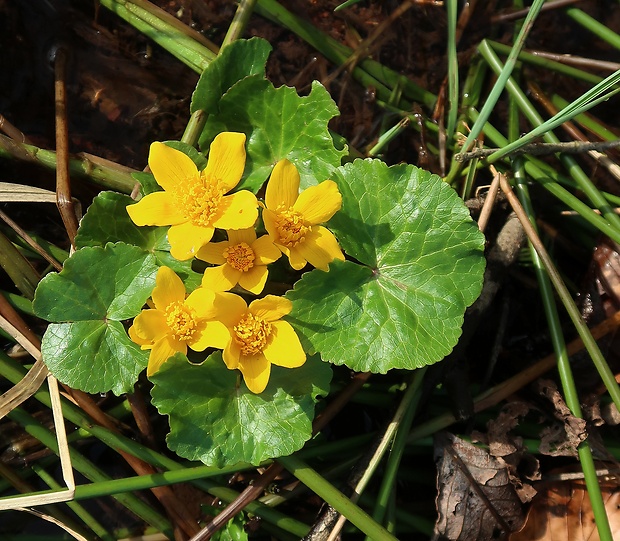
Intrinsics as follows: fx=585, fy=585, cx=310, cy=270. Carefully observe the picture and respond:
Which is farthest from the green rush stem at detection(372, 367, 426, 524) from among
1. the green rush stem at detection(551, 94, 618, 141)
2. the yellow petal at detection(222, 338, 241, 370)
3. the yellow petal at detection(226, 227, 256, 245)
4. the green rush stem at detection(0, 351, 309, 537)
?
the green rush stem at detection(551, 94, 618, 141)

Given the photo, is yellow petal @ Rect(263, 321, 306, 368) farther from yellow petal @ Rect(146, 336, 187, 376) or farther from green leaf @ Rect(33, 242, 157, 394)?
green leaf @ Rect(33, 242, 157, 394)

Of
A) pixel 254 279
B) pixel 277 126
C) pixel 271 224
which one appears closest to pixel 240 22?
pixel 277 126

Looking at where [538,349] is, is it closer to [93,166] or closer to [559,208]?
[559,208]

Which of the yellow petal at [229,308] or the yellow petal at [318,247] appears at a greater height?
the yellow petal at [318,247]

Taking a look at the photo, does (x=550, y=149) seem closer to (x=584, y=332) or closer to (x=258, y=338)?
(x=584, y=332)

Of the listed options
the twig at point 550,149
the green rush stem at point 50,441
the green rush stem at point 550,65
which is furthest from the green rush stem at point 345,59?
the green rush stem at point 50,441

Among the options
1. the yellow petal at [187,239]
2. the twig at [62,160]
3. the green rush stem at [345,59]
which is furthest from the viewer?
the green rush stem at [345,59]

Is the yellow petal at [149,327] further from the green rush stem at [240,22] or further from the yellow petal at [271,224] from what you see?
the green rush stem at [240,22]
